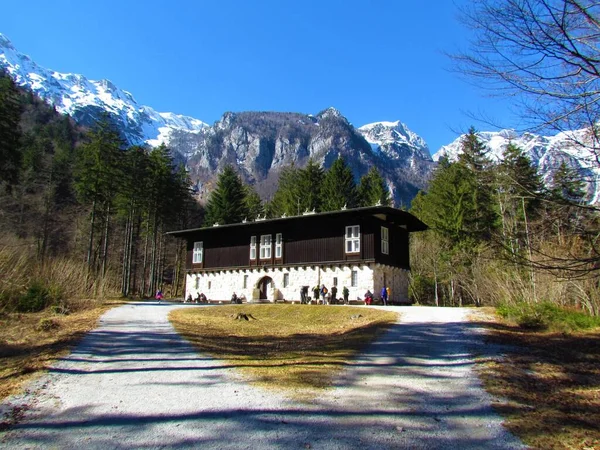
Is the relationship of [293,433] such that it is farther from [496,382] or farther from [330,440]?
[496,382]

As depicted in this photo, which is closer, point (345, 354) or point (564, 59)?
point (564, 59)

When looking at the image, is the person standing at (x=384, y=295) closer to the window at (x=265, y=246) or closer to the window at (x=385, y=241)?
the window at (x=385, y=241)

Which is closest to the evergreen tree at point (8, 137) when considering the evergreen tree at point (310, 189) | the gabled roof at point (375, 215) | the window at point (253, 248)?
the gabled roof at point (375, 215)

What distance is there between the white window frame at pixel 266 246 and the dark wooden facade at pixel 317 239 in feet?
0.77

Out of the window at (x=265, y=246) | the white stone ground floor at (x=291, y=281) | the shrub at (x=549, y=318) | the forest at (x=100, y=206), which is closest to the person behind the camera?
the shrub at (x=549, y=318)

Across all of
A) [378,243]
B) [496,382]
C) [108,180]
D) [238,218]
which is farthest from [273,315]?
[238,218]

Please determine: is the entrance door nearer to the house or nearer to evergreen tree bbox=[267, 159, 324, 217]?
the house

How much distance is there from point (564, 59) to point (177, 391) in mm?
6927

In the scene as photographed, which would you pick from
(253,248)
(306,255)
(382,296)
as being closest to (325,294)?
(382,296)

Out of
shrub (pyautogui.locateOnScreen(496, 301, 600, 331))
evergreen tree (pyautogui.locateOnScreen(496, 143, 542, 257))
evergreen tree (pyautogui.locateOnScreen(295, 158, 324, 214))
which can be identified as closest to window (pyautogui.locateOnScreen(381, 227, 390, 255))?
shrub (pyautogui.locateOnScreen(496, 301, 600, 331))

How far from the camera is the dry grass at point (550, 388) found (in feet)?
16.1

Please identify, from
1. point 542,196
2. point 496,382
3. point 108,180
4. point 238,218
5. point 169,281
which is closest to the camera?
→ point 542,196

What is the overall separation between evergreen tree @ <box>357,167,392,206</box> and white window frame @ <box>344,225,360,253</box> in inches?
903

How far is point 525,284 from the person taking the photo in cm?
1612
